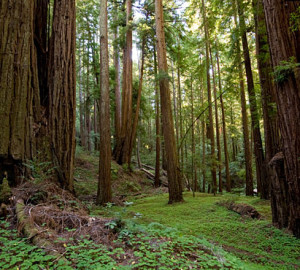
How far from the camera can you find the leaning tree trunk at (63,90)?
5621mm

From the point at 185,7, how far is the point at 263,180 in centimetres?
905

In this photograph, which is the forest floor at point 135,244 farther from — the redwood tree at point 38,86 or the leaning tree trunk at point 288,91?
the redwood tree at point 38,86

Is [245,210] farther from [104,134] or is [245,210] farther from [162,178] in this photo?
[162,178]

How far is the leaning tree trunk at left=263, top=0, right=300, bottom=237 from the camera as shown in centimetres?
416

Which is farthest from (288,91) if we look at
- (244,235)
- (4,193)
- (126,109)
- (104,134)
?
(126,109)

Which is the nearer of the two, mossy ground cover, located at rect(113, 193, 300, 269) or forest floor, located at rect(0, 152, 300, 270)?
forest floor, located at rect(0, 152, 300, 270)

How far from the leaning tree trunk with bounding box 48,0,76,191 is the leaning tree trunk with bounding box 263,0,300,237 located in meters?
5.14

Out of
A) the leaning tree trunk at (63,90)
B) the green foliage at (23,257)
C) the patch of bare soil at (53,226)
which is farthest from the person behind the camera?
the leaning tree trunk at (63,90)

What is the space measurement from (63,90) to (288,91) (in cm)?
549

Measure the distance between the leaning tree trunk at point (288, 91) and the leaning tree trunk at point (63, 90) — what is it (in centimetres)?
514

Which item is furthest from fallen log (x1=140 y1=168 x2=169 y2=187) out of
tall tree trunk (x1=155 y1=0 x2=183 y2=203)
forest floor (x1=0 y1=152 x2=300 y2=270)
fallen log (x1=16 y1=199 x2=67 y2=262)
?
fallen log (x1=16 y1=199 x2=67 y2=262)

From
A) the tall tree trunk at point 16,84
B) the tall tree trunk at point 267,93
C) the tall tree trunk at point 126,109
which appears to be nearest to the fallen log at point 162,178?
the tall tree trunk at point 126,109

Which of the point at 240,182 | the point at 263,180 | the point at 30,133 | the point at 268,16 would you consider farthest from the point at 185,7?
the point at 240,182

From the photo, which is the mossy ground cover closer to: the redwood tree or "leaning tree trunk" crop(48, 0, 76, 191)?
"leaning tree trunk" crop(48, 0, 76, 191)
